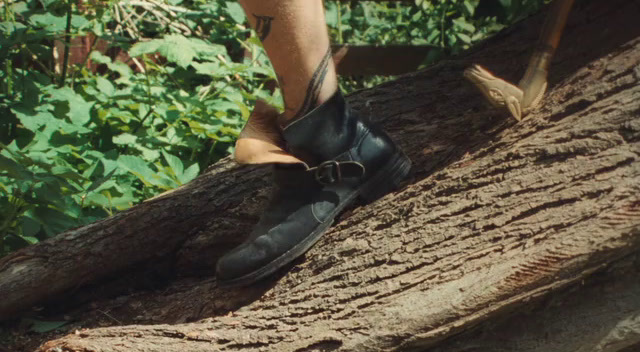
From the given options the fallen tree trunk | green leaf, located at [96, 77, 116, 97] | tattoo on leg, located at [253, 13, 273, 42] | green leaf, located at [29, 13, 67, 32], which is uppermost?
green leaf, located at [29, 13, 67, 32]

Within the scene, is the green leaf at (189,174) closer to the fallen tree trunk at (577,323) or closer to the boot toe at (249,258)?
the boot toe at (249,258)

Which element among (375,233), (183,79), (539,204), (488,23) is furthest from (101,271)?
(488,23)

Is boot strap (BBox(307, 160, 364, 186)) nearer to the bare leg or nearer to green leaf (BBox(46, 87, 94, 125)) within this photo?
the bare leg

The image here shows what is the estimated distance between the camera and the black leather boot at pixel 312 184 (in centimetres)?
198

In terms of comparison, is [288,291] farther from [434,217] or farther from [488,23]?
[488,23]

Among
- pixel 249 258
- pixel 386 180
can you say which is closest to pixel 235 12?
pixel 386 180

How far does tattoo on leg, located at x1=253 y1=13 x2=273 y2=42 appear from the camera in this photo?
6.24ft

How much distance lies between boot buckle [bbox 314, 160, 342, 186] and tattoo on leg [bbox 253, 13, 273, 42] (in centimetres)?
32

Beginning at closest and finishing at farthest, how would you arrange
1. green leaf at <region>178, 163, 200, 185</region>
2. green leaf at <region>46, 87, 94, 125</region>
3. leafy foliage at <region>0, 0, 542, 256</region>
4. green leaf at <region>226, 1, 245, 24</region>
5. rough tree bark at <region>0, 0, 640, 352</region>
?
rough tree bark at <region>0, 0, 640, 352</region> → leafy foliage at <region>0, 0, 542, 256</region> → green leaf at <region>178, 163, 200, 185</region> → green leaf at <region>46, 87, 94, 125</region> → green leaf at <region>226, 1, 245, 24</region>

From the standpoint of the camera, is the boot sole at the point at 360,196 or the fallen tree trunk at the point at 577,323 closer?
the fallen tree trunk at the point at 577,323

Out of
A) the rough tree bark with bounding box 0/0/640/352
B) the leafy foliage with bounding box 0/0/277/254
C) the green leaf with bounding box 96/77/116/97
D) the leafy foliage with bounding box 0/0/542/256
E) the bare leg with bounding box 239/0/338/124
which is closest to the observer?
the rough tree bark with bounding box 0/0/640/352

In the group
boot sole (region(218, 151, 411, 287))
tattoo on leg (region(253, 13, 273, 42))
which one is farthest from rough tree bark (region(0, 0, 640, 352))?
tattoo on leg (region(253, 13, 273, 42))

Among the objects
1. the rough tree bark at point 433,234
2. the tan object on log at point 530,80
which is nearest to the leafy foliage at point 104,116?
the rough tree bark at point 433,234

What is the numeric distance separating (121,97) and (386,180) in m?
1.76
